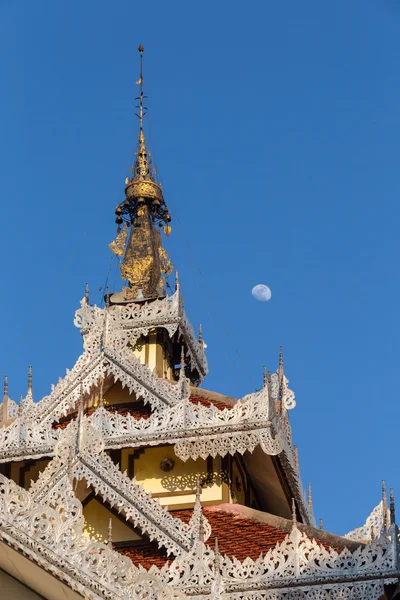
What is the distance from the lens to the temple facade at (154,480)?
14.9 metres

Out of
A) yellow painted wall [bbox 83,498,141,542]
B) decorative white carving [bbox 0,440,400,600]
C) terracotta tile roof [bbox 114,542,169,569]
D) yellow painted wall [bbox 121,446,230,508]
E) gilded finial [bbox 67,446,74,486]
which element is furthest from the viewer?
yellow painted wall [bbox 121,446,230,508]

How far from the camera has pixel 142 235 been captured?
29.7 m

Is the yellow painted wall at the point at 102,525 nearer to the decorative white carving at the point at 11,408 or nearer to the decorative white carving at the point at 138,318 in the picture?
the decorative white carving at the point at 11,408

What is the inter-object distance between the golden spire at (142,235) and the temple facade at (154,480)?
35mm

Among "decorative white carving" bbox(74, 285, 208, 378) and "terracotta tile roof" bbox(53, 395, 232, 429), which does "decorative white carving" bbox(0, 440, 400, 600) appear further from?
"decorative white carving" bbox(74, 285, 208, 378)

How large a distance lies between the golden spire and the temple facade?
0.03 m

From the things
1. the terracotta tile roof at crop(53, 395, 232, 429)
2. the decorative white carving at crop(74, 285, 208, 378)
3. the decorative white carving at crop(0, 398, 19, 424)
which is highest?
the decorative white carving at crop(74, 285, 208, 378)

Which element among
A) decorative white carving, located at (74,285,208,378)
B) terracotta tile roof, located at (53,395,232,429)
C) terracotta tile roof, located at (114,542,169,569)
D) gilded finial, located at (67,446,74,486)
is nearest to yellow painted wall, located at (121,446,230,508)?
terracotta tile roof, located at (53,395,232,429)

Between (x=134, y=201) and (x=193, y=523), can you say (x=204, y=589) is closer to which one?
(x=193, y=523)

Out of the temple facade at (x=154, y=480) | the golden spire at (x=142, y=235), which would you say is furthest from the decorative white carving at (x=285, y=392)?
the golden spire at (x=142, y=235)

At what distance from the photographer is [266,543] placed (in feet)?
68.9

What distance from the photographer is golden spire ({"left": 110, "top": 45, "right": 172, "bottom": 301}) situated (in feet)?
95.3

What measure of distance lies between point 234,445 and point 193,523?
283cm

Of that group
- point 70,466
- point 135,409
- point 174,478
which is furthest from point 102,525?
point 135,409
